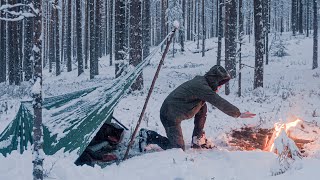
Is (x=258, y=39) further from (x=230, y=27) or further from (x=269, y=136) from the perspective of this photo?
(x=269, y=136)

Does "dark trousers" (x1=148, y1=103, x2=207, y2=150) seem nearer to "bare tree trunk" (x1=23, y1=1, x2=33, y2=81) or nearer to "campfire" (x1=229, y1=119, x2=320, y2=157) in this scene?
"campfire" (x1=229, y1=119, x2=320, y2=157)

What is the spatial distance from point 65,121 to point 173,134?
1831mm

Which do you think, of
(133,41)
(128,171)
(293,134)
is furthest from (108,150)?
(133,41)

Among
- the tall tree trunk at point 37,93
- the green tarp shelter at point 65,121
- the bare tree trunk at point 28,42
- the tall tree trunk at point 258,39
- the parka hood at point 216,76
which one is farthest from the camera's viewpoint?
the tall tree trunk at point 258,39

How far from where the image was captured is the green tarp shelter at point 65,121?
5699 mm

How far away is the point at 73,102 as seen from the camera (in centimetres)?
588

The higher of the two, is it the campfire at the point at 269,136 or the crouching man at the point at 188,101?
the crouching man at the point at 188,101

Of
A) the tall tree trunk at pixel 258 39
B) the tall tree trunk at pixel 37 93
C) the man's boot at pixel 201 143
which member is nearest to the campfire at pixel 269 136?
the man's boot at pixel 201 143

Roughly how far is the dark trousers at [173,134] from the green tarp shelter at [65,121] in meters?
0.94

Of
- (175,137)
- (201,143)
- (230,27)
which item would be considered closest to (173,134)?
(175,137)

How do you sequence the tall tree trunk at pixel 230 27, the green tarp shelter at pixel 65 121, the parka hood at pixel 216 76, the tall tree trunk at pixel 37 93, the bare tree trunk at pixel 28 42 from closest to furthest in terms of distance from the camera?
the tall tree trunk at pixel 37 93 < the green tarp shelter at pixel 65 121 < the parka hood at pixel 216 76 < the bare tree trunk at pixel 28 42 < the tall tree trunk at pixel 230 27

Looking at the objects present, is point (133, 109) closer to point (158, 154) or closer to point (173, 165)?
point (158, 154)

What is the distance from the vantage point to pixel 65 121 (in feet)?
18.9

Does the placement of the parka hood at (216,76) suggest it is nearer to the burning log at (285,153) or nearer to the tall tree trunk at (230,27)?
the burning log at (285,153)
